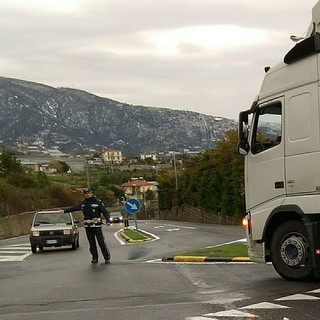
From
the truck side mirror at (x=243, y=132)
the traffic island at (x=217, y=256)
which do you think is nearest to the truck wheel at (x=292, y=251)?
the truck side mirror at (x=243, y=132)

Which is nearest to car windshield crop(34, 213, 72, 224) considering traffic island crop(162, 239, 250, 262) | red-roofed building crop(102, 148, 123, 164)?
traffic island crop(162, 239, 250, 262)

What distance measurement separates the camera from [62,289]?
11.1 meters

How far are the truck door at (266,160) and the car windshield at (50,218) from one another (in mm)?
12988

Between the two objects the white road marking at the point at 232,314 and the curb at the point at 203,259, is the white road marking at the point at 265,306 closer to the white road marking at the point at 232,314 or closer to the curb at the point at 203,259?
the white road marking at the point at 232,314

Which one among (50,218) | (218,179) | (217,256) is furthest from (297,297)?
(218,179)

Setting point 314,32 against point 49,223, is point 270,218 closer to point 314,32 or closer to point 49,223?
point 314,32

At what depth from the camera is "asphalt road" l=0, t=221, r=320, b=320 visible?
329 inches

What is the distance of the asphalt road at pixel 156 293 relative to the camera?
835 cm

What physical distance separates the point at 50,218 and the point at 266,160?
13.9 m

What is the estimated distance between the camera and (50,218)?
23734 mm

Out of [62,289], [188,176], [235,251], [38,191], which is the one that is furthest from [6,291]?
[188,176]

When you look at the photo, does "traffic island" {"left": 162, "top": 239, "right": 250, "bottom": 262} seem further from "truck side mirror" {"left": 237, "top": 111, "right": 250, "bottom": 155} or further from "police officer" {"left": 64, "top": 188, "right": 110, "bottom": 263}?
"truck side mirror" {"left": 237, "top": 111, "right": 250, "bottom": 155}

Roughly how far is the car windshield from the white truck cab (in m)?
12.9

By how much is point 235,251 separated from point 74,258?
16.5 ft
